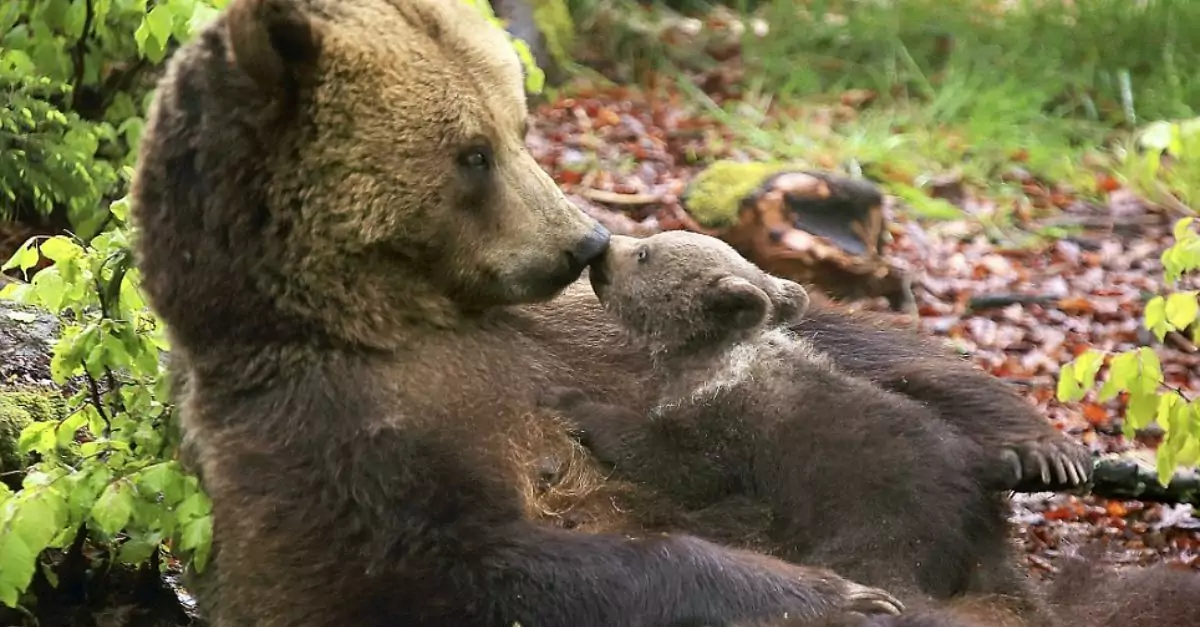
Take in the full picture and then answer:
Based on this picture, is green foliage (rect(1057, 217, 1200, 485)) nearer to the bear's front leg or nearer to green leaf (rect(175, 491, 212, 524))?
the bear's front leg

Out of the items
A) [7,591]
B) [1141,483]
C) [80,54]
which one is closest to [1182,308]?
[1141,483]

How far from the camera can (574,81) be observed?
42.6 feet

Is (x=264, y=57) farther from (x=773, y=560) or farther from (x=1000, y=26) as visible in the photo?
(x=1000, y=26)

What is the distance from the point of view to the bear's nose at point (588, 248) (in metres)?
4.16

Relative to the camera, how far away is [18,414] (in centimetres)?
511

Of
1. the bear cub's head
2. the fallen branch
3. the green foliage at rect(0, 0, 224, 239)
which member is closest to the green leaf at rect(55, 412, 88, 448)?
the bear cub's head

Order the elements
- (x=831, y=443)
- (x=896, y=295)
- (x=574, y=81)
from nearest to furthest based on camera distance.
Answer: (x=831, y=443) < (x=896, y=295) < (x=574, y=81)

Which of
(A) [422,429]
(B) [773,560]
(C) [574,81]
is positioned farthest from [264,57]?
(C) [574,81]

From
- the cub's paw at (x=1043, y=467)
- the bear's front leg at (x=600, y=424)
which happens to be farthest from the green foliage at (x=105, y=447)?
the cub's paw at (x=1043, y=467)

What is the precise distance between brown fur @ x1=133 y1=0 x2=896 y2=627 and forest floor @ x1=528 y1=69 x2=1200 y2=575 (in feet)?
7.04

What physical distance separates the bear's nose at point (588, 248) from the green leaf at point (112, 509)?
143 cm

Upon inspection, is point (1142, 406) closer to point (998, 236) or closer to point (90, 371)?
point (90, 371)

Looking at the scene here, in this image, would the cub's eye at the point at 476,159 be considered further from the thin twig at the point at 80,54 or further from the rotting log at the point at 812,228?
the rotting log at the point at 812,228

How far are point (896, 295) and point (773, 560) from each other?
14.5 ft
